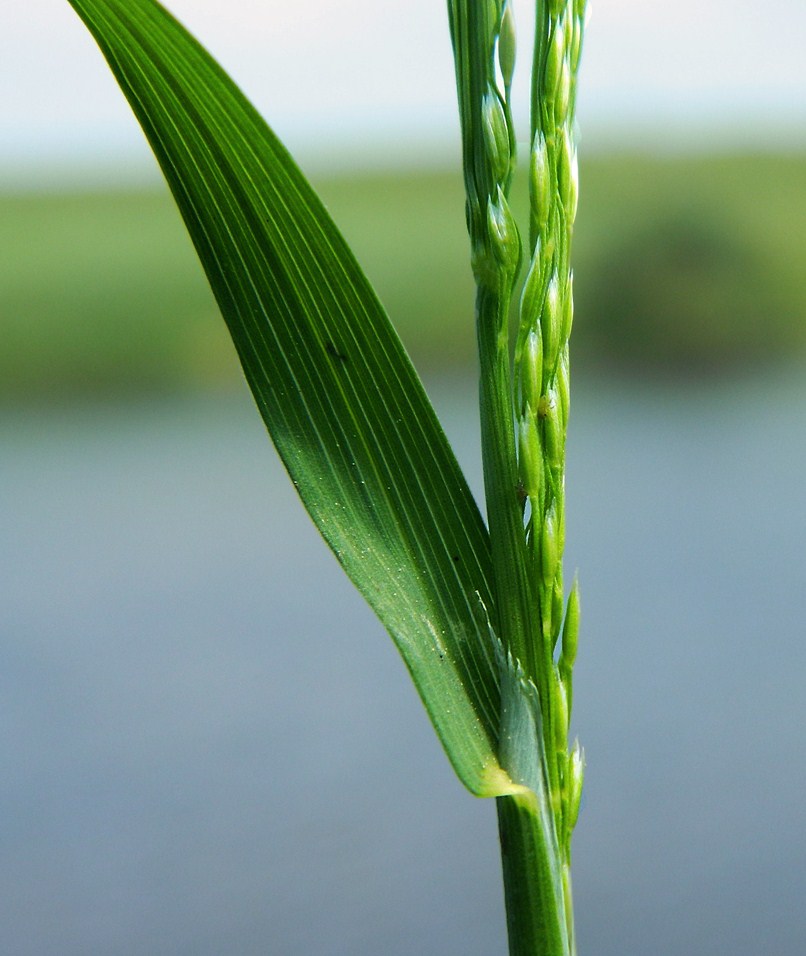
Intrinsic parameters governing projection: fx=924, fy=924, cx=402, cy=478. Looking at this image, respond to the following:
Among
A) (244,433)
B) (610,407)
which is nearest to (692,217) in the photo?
(610,407)

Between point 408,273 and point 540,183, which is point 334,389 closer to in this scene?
point 540,183

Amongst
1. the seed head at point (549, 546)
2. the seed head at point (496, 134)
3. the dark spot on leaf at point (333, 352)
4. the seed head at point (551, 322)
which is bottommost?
the seed head at point (549, 546)

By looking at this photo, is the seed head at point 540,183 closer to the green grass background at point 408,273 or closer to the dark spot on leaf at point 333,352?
the dark spot on leaf at point 333,352

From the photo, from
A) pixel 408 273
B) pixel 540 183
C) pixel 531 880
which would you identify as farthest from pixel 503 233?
pixel 408 273

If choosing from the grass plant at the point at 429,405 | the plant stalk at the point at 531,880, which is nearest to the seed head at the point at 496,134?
the grass plant at the point at 429,405

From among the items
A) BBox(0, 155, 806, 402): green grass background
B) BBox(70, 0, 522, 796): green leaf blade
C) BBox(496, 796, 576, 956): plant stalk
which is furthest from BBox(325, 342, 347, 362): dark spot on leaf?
BBox(0, 155, 806, 402): green grass background

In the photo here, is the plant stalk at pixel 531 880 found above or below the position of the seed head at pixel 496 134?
below
